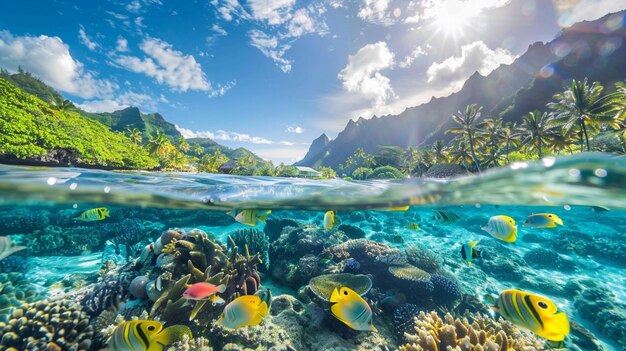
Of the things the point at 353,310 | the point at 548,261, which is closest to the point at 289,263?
the point at 353,310

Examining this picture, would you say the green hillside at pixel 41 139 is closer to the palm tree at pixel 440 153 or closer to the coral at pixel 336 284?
the coral at pixel 336 284

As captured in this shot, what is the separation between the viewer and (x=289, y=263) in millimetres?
9180

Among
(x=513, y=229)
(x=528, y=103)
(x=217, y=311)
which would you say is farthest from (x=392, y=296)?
(x=528, y=103)

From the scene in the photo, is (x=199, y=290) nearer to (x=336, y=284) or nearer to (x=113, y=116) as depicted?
(x=336, y=284)

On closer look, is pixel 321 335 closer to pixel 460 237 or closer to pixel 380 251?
pixel 380 251

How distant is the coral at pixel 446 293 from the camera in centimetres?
791

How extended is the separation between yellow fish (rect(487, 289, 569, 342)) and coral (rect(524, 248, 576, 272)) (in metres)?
16.7

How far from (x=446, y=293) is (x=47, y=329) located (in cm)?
960

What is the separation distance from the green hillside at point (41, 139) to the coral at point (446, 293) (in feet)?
67.5

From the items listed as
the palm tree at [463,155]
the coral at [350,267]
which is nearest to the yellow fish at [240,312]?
the coral at [350,267]

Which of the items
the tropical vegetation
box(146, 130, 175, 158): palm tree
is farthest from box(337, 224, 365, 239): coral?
box(146, 130, 175, 158): palm tree

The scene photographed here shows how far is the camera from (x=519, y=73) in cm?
11994

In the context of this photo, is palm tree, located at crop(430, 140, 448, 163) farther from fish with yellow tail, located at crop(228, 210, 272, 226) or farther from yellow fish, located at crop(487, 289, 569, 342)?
yellow fish, located at crop(487, 289, 569, 342)

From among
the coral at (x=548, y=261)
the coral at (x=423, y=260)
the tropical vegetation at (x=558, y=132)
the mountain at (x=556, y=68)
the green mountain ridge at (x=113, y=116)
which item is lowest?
the coral at (x=548, y=261)
